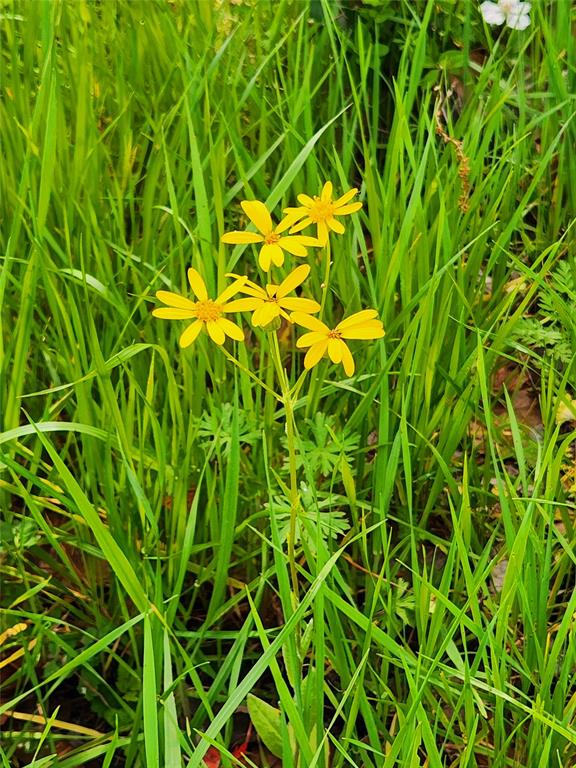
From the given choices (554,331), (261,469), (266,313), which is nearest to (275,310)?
(266,313)

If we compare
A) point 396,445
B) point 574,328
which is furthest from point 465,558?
point 574,328

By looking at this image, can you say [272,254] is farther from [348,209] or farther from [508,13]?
[508,13]

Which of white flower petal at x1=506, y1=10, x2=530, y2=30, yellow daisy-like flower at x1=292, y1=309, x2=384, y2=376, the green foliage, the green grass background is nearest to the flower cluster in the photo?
yellow daisy-like flower at x1=292, y1=309, x2=384, y2=376

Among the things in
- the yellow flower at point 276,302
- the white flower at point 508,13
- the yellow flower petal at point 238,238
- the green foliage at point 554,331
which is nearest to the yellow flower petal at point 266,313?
the yellow flower at point 276,302

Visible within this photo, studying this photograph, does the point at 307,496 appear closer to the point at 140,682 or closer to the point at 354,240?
the point at 140,682

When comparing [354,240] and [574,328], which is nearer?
[574,328]

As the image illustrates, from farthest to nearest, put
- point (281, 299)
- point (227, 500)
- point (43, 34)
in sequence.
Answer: point (43, 34) < point (227, 500) < point (281, 299)

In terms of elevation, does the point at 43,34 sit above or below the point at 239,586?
above

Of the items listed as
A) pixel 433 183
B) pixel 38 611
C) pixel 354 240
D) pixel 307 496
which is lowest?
pixel 38 611
